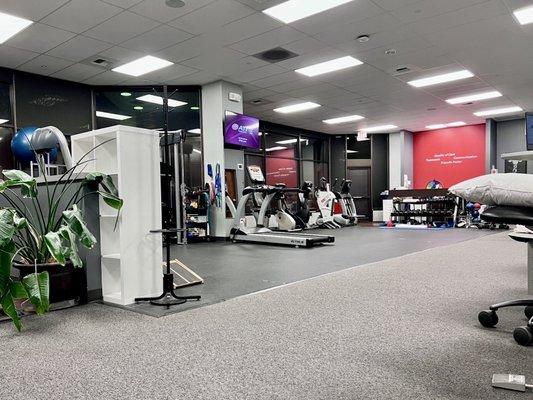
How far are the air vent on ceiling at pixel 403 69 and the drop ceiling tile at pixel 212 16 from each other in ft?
12.1

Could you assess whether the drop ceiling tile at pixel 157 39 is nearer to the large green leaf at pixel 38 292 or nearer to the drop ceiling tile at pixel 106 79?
the drop ceiling tile at pixel 106 79

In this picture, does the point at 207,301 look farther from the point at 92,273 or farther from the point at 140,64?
the point at 140,64

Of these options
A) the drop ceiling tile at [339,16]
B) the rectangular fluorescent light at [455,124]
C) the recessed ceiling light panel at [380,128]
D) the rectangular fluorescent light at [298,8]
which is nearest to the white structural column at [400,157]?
the recessed ceiling light panel at [380,128]

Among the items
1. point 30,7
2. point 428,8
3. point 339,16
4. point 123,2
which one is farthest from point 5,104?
point 428,8

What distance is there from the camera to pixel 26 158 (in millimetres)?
6094

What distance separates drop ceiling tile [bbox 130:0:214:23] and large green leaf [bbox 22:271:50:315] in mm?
3763

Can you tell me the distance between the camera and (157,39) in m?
6.04

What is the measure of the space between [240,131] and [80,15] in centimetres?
422

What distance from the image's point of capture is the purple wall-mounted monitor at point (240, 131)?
8555 millimetres

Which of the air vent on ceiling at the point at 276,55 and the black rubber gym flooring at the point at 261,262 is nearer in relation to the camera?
the black rubber gym flooring at the point at 261,262

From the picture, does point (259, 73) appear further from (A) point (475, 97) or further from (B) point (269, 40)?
(A) point (475, 97)

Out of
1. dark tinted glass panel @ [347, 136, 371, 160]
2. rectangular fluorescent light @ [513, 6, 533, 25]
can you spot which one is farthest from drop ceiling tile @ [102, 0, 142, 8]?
dark tinted glass panel @ [347, 136, 371, 160]

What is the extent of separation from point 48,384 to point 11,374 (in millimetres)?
260

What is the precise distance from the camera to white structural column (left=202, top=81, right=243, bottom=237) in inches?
334
